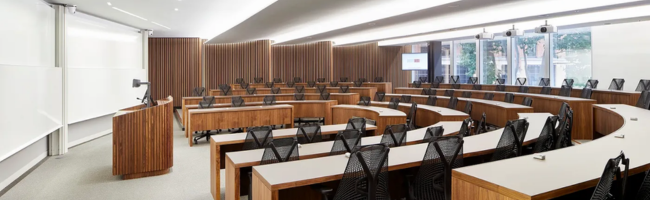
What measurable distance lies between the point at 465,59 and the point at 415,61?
254 cm

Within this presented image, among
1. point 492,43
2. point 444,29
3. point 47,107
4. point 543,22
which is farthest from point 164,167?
point 492,43

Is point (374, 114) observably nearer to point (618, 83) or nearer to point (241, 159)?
point (241, 159)

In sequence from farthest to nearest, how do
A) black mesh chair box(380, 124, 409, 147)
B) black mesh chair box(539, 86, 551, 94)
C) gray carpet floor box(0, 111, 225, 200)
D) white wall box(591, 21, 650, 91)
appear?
white wall box(591, 21, 650, 91)
black mesh chair box(539, 86, 551, 94)
gray carpet floor box(0, 111, 225, 200)
black mesh chair box(380, 124, 409, 147)

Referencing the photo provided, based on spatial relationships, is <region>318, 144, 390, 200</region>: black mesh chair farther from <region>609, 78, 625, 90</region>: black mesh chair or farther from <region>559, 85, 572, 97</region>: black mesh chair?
<region>609, 78, 625, 90</region>: black mesh chair

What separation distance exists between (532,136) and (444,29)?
831 centimetres

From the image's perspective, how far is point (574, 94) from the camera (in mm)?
10836

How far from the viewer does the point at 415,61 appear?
59.1 ft

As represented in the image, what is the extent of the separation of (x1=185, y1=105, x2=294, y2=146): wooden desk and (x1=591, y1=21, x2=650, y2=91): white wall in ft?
35.1

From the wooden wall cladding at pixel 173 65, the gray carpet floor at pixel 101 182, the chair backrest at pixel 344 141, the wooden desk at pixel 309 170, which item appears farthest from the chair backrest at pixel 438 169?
the wooden wall cladding at pixel 173 65

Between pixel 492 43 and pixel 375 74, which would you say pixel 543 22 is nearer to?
pixel 492 43

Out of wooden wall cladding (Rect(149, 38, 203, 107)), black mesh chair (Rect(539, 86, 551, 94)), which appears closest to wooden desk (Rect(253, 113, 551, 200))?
black mesh chair (Rect(539, 86, 551, 94))

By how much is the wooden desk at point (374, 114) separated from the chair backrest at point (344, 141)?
3.98 meters

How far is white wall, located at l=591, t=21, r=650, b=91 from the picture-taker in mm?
12133

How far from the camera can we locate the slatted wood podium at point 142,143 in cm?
575
